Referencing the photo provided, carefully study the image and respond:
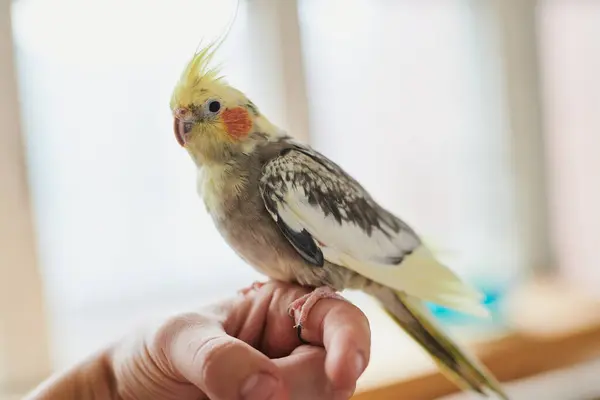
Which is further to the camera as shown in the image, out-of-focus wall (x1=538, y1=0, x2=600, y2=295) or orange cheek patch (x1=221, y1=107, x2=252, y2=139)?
out-of-focus wall (x1=538, y1=0, x2=600, y2=295)

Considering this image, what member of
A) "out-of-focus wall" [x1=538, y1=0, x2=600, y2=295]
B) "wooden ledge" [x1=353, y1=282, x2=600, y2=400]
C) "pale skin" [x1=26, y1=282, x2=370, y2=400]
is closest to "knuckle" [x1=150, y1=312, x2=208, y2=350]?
"pale skin" [x1=26, y1=282, x2=370, y2=400]

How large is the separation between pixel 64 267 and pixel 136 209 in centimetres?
15

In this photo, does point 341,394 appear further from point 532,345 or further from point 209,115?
point 532,345

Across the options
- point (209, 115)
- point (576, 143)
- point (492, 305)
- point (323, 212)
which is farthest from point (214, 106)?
point (576, 143)

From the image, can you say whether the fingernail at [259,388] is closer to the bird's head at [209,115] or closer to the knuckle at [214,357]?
the knuckle at [214,357]

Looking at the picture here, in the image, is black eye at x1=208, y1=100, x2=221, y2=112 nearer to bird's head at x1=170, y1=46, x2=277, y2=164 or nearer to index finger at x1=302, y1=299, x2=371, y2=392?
bird's head at x1=170, y1=46, x2=277, y2=164

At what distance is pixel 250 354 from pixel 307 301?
82 mm

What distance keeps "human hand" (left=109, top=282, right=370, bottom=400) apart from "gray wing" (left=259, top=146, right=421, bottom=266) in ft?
0.17

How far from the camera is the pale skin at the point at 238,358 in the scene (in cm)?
44

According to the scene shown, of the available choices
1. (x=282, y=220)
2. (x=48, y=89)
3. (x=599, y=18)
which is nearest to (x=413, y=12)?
(x=599, y=18)

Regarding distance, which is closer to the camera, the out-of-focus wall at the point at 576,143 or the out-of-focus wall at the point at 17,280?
the out-of-focus wall at the point at 17,280

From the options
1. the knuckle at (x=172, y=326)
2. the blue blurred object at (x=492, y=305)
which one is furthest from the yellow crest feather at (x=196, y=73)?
the blue blurred object at (x=492, y=305)

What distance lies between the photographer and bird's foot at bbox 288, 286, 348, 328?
51cm

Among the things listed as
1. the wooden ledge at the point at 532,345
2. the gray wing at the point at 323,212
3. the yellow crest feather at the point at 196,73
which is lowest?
the wooden ledge at the point at 532,345
